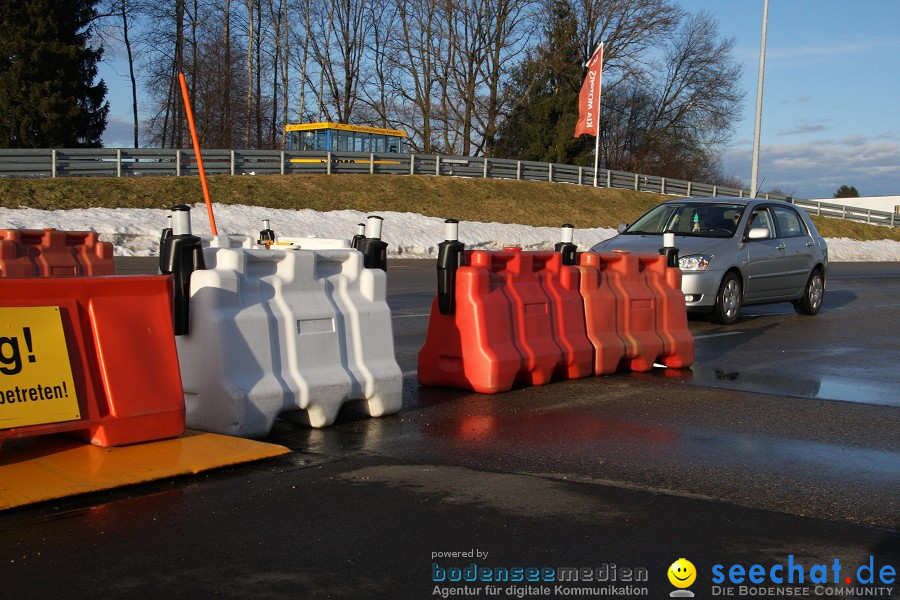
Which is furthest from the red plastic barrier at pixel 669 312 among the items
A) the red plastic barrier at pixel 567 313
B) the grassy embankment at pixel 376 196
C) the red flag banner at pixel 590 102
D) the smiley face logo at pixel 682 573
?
the red flag banner at pixel 590 102

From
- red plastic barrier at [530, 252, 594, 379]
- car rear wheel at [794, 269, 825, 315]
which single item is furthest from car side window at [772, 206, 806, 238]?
red plastic barrier at [530, 252, 594, 379]

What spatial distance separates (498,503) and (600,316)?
4.42 meters

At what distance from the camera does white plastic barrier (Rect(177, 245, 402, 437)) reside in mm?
5785

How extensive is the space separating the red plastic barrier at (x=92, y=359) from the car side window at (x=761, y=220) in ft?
35.3

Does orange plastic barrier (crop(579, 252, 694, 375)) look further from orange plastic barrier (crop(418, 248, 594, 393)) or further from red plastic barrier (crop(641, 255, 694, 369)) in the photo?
orange plastic barrier (crop(418, 248, 594, 393))

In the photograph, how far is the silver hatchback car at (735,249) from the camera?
13211 mm

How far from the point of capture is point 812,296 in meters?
15.6

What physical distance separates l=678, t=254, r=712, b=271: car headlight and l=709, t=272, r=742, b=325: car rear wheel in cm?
37

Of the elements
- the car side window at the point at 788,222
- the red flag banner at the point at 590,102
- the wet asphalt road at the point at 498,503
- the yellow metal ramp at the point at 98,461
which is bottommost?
Answer: the wet asphalt road at the point at 498,503

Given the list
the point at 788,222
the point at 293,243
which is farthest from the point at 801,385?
the point at 788,222

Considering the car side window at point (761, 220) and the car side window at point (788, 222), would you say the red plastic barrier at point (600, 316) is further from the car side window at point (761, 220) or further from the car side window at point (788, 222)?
the car side window at point (788, 222)

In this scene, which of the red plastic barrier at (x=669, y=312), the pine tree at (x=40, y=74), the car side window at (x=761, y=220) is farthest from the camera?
the pine tree at (x=40, y=74)

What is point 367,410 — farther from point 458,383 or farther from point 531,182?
point 531,182

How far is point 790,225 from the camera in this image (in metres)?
15.4
